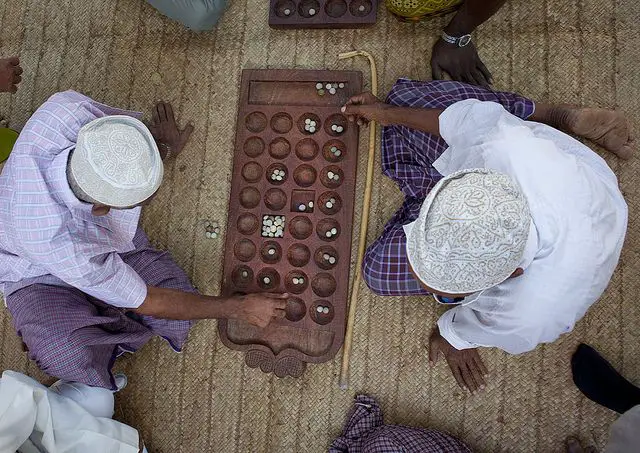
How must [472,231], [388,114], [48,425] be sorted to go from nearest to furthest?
1. [472,231]
2. [48,425]
3. [388,114]

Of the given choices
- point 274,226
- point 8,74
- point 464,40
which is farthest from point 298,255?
point 8,74

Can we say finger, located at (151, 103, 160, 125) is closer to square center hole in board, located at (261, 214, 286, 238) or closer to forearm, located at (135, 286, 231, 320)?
square center hole in board, located at (261, 214, 286, 238)

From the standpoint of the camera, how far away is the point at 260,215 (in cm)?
180

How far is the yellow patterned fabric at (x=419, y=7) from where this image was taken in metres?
1.58

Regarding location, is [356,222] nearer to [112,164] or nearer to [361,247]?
[361,247]

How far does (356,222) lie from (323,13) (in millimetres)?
723

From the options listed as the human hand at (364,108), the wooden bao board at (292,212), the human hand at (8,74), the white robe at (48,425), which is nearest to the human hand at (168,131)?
the wooden bao board at (292,212)

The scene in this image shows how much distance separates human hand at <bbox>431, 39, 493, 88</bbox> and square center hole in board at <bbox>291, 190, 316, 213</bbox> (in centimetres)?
57

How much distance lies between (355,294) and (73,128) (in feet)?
3.08

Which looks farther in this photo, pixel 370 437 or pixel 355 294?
pixel 355 294

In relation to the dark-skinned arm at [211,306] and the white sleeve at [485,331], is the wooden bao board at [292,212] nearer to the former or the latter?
the dark-skinned arm at [211,306]

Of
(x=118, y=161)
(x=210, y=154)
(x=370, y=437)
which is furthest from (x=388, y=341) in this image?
(x=118, y=161)

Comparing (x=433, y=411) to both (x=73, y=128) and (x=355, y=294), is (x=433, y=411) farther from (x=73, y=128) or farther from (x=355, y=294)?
(x=73, y=128)

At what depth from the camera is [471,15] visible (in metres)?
1.56
